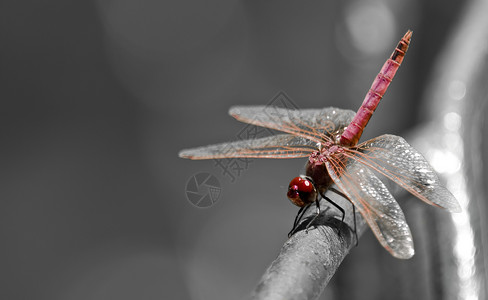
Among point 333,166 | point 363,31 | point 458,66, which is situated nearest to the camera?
point 333,166

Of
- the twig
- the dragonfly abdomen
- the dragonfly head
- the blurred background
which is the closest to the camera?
the twig

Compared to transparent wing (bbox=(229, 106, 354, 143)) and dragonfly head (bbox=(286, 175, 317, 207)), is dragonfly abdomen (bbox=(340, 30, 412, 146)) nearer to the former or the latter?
transparent wing (bbox=(229, 106, 354, 143))

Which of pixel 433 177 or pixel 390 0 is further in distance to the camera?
pixel 390 0

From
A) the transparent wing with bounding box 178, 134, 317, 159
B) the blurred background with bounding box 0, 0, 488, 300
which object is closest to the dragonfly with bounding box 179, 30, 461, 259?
the transparent wing with bounding box 178, 134, 317, 159

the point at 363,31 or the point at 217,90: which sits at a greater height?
the point at 363,31

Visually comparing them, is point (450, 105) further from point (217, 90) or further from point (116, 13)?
point (116, 13)

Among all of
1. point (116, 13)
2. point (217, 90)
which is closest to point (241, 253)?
point (217, 90)

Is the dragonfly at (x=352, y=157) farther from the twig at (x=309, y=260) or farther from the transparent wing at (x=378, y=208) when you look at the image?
the twig at (x=309, y=260)
